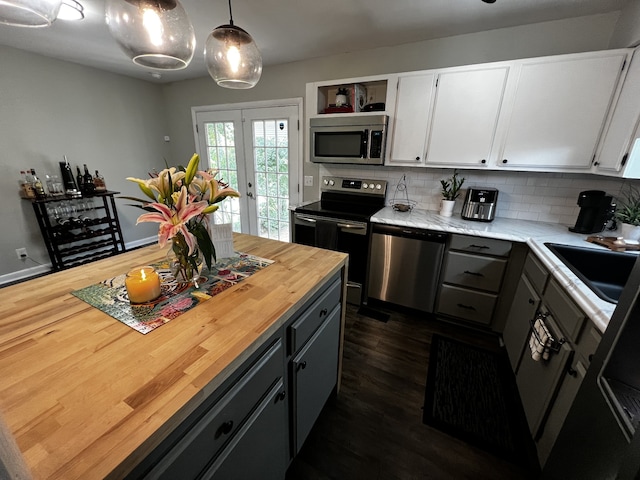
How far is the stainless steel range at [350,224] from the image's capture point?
2.41m

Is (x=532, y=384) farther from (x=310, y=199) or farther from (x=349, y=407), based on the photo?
(x=310, y=199)

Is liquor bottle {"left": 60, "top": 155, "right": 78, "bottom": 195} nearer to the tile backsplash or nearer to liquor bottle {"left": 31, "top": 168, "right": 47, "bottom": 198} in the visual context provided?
liquor bottle {"left": 31, "top": 168, "right": 47, "bottom": 198}

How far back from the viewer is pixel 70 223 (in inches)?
122

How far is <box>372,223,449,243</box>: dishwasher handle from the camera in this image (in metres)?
2.15

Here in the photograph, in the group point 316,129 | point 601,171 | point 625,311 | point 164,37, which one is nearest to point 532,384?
point 625,311

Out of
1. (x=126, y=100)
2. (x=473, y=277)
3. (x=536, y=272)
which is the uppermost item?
(x=126, y=100)

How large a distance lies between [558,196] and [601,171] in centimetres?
42

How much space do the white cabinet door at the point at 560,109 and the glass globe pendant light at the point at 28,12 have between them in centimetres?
259

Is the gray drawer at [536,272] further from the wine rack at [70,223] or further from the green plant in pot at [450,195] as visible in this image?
the wine rack at [70,223]

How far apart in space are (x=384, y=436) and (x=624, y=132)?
239cm

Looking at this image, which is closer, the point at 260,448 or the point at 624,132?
the point at 260,448

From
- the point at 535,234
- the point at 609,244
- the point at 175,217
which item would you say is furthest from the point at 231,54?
the point at 609,244

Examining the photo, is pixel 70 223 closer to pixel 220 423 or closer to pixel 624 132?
pixel 220 423

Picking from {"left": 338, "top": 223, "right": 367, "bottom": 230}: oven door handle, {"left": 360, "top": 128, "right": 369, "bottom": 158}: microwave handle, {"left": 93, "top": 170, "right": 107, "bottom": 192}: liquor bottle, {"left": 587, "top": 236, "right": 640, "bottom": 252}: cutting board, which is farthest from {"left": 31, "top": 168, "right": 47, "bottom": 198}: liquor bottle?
{"left": 587, "top": 236, "right": 640, "bottom": 252}: cutting board
